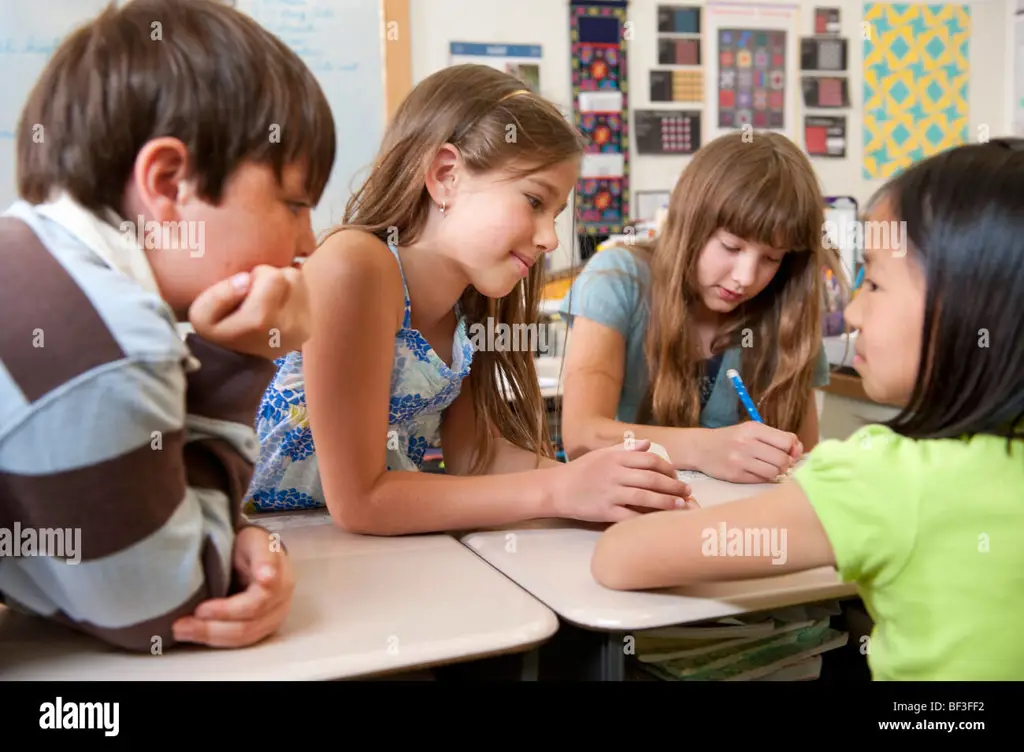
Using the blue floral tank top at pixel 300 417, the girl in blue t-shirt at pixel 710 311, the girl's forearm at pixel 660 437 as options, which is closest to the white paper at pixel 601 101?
the girl in blue t-shirt at pixel 710 311

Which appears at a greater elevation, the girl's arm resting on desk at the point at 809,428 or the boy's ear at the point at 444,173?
the boy's ear at the point at 444,173

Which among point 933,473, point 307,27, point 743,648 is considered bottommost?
point 743,648

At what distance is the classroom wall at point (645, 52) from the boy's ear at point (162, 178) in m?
2.24

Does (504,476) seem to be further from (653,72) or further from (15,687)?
(653,72)

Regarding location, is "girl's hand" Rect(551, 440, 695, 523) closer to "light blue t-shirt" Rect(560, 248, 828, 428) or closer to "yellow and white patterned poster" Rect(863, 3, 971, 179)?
"light blue t-shirt" Rect(560, 248, 828, 428)

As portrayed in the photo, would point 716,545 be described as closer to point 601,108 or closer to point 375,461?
point 375,461

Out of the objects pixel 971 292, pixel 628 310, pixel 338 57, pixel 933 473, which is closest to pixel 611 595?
pixel 933 473

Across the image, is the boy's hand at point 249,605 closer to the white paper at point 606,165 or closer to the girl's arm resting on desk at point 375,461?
the girl's arm resting on desk at point 375,461

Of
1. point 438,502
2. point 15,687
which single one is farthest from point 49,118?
point 438,502

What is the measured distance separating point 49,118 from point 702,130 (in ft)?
9.84

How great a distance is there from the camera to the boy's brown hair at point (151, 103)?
2.18 ft

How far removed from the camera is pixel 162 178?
669 millimetres

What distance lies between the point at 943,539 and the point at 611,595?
0.28m

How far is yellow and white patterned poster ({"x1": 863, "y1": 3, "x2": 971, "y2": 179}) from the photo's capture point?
3.50 meters
